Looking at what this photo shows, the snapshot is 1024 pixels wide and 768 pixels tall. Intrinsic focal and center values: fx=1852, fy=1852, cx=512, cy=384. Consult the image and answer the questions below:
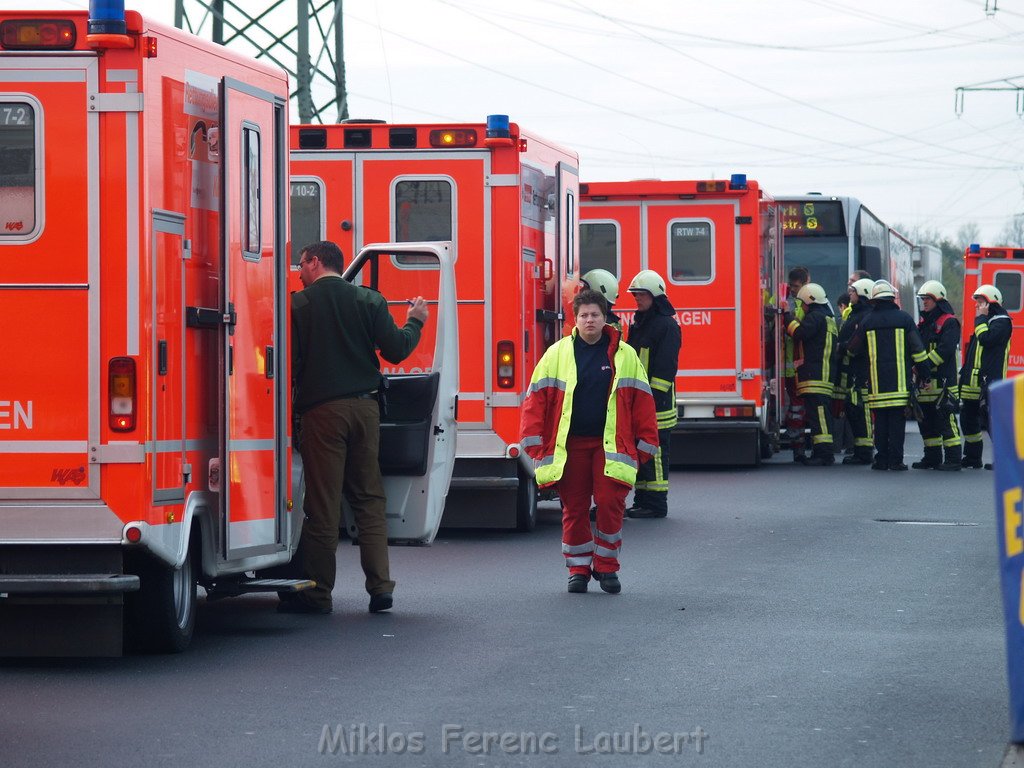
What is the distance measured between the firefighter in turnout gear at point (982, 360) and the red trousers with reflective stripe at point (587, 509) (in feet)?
34.6

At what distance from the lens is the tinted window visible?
13945mm

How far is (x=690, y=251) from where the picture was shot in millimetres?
19812

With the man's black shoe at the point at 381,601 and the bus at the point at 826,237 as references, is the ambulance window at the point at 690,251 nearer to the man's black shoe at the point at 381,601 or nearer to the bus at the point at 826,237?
the bus at the point at 826,237

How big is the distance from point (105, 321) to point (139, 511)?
82 cm

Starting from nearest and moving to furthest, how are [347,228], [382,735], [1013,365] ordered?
[382,735] < [347,228] < [1013,365]

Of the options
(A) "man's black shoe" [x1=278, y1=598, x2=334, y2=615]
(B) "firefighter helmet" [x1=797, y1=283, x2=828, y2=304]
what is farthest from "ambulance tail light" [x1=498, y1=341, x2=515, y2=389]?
(B) "firefighter helmet" [x1=797, y1=283, x2=828, y2=304]

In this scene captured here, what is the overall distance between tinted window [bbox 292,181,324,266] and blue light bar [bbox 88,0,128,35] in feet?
19.9

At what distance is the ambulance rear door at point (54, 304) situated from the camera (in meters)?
7.90

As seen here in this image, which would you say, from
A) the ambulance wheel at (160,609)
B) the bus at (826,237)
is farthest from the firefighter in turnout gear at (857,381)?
the ambulance wheel at (160,609)

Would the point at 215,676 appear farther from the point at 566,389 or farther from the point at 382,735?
the point at 566,389

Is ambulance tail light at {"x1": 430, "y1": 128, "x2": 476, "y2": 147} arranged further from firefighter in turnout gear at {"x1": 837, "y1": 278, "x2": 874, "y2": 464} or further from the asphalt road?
firefighter in turnout gear at {"x1": 837, "y1": 278, "x2": 874, "y2": 464}

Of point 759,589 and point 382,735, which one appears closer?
point 382,735

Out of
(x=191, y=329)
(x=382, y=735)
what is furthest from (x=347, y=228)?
(x=382, y=735)

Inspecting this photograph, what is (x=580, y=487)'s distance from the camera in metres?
10.8
